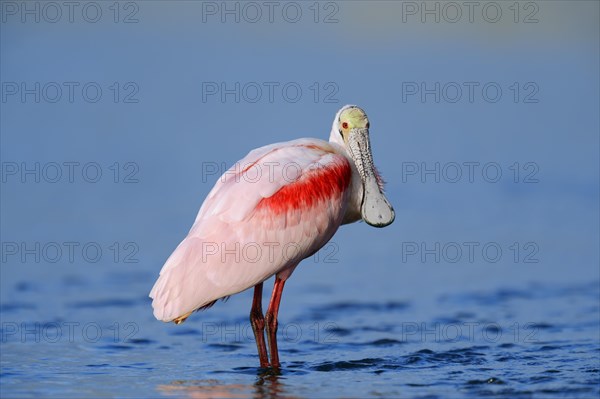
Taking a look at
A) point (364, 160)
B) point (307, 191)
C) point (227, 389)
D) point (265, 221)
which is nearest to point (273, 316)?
point (265, 221)

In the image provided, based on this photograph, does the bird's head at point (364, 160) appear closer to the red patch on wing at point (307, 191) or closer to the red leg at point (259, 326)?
the red patch on wing at point (307, 191)

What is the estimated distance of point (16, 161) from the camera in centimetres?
2239

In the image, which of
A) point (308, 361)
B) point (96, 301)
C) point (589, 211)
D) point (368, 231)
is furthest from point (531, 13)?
point (308, 361)

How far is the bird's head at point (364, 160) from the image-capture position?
11.9m

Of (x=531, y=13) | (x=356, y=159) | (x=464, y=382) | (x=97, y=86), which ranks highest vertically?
(x=531, y=13)

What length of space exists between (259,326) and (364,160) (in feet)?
6.25

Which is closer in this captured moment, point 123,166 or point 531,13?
point 123,166

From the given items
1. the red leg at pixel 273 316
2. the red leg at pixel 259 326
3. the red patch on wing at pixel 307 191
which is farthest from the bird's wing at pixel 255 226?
the red leg at pixel 259 326

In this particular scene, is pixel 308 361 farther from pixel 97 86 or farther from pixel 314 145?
pixel 97 86

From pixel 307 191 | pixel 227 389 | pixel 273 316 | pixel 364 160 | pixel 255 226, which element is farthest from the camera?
pixel 364 160

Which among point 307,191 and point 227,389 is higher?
point 307,191

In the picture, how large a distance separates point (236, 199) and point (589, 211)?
1062 centimetres

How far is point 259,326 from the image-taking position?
1173 centimetres

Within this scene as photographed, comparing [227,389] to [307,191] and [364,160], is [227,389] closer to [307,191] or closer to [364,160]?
[307,191]
